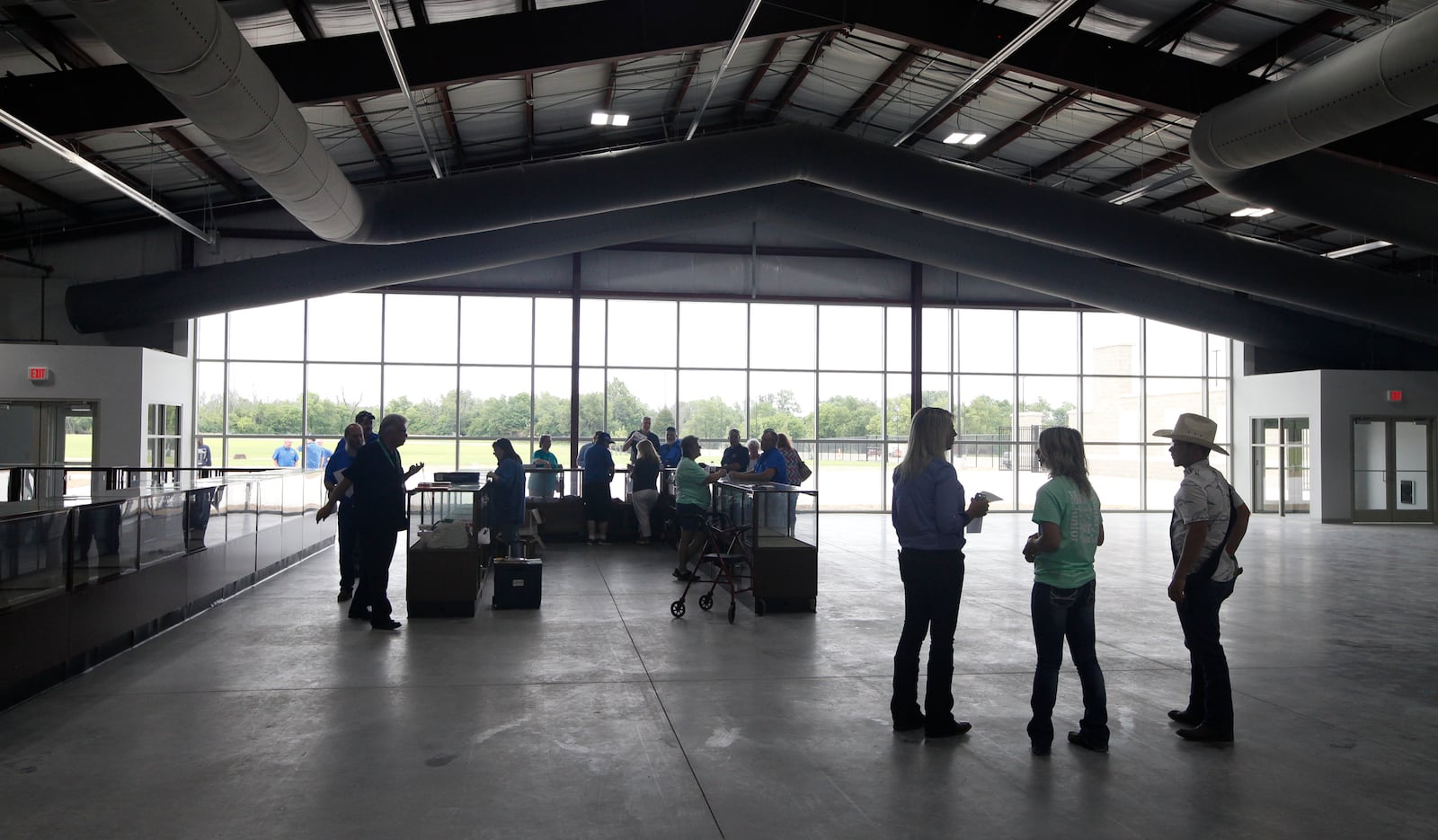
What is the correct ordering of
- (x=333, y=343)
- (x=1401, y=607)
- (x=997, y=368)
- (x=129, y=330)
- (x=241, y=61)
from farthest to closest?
(x=997, y=368)
(x=333, y=343)
(x=129, y=330)
(x=1401, y=607)
(x=241, y=61)

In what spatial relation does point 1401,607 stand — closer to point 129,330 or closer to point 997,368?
point 997,368

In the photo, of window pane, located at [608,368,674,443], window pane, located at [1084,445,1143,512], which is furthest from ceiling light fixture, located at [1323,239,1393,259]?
window pane, located at [608,368,674,443]

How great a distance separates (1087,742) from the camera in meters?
4.86

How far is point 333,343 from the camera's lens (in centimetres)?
2064

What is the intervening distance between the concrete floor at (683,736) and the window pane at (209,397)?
12894mm

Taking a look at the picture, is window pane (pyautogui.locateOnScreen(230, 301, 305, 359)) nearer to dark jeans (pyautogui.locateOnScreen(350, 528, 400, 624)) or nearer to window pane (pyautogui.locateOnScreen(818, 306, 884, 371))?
window pane (pyautogui.locateOnScreen(818, 306, 884, 371))

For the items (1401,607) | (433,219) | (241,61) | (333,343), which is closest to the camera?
(241,61)

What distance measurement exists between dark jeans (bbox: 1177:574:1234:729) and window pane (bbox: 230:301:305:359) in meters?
19.5

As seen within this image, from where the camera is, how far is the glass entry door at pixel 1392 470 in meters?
21.1

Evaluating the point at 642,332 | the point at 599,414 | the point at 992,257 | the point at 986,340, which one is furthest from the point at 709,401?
the point at 992,257

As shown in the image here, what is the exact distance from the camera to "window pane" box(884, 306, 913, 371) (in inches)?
885

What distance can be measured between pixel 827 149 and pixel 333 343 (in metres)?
12.3

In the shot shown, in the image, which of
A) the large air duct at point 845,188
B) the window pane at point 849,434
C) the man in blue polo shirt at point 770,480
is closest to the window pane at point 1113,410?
the window pane at point 849,434

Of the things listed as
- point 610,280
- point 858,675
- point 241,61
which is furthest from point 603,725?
point 610,280
